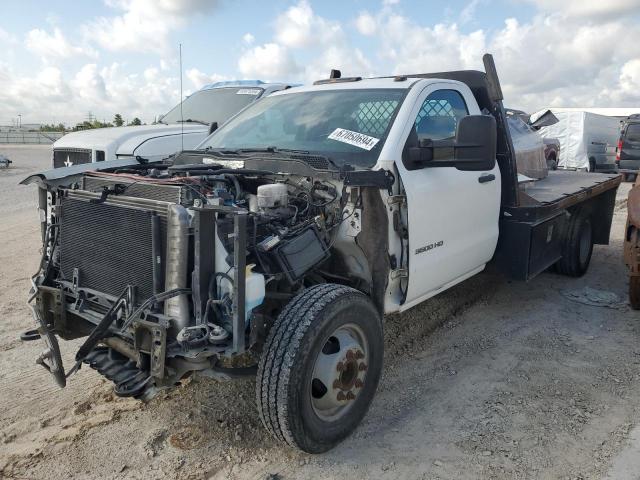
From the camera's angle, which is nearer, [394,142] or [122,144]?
[394,142]

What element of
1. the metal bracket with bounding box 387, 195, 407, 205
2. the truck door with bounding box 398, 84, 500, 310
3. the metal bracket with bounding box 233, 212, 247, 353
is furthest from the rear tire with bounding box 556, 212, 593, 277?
the metal bracket with bounding box 233, 212, 247, 353

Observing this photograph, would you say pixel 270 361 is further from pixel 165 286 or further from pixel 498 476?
pixel 498 476

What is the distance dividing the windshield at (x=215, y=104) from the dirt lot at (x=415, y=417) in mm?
4259

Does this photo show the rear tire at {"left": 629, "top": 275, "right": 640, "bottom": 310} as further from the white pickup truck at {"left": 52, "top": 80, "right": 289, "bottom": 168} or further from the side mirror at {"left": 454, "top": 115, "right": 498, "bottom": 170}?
the white pickup truck at {"left": 52, "top": 80, "right": 289, "bottom": 168}

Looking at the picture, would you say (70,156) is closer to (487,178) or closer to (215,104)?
(215,104)

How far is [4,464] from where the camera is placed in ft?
10.1

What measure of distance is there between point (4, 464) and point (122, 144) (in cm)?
528

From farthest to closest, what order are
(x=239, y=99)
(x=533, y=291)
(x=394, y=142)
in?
1. (x=239, y=99)
2. (x=533, y=291)
3. (x=394, y=142)

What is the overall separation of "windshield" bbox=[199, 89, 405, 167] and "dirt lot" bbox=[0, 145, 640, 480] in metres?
1.72

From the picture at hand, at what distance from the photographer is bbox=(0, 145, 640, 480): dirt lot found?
308 cm

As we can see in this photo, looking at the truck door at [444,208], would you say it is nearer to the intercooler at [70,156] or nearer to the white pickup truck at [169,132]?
the white pickup truck at [169,132]

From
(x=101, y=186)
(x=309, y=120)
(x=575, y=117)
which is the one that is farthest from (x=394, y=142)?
(x=575, y=117)

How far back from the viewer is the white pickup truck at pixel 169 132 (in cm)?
757

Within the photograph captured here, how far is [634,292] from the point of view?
17.7 feet
